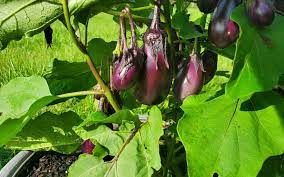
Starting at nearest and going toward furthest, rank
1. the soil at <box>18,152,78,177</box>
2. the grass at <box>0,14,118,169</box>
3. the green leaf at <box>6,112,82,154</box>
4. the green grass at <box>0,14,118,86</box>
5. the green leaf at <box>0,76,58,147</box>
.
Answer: the green leaf at <box>0,76,58,147</box>
the green leaf at <box>6,112,82,154</box>
the soil at <box>18,152,78,177</box>
the grass at <box>0,14,118,169</box>
the green grass at <box>0,14,118,86</box>

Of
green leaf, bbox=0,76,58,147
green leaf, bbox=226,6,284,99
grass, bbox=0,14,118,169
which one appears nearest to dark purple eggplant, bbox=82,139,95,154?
green leaf, bbox=0,76,58,147

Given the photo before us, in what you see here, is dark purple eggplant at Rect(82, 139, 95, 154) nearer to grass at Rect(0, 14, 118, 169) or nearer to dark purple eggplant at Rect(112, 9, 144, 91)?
dark purple eggplant at Rect(112, 9, 144, 91)

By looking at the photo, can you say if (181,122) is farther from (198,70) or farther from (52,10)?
(52,10)

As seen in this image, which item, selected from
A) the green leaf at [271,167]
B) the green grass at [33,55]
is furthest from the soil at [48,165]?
the green grass at [33,55]

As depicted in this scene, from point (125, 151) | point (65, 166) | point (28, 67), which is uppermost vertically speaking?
point (125, 151)

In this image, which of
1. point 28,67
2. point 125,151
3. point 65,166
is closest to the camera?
point 125,151

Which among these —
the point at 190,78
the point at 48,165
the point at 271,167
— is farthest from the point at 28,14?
the point at 48,165

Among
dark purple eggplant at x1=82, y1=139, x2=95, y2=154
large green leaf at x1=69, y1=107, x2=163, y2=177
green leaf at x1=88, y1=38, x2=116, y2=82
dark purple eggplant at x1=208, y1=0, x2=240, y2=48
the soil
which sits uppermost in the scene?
dark purple eggplant at x1=208, y1=0, x2=240, y2=48

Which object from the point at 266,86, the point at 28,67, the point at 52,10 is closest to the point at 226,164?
the point at 266,86
